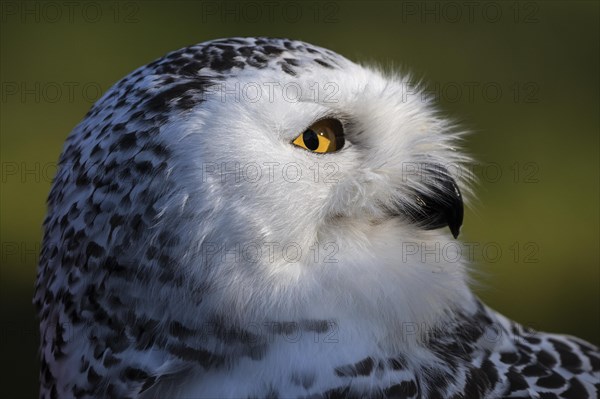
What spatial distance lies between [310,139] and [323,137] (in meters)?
0.04

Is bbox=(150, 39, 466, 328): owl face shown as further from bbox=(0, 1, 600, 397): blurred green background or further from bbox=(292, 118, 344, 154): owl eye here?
bbox=(0, 1, 600, 397): blurred green background

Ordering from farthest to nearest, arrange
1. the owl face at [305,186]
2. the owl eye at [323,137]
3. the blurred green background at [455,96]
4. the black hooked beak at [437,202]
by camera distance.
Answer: the blurred green background at [455,96]
the black hooked beak at [437,202]
the owl eye at [323,137]
the owl face at [305,186]

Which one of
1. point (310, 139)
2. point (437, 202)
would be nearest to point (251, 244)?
point (310, 139)

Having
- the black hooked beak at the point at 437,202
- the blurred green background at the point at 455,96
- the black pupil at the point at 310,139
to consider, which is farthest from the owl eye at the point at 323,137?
the blurred green background at the point at 455,96

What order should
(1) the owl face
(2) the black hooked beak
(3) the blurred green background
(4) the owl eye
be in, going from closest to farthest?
(1) the owl face, (4) the owl eye, (2) the black hooked beak, (3) the blurred green background

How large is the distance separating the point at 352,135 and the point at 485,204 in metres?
2.96

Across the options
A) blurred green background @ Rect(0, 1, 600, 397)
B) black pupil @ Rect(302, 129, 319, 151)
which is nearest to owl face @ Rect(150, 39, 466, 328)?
black pupil @ Rect(302, 129, 319, 151)

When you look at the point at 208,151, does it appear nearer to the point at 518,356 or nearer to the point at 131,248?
the point at 131,248

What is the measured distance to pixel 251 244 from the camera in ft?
5.26

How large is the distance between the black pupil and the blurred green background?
2426 millimetres

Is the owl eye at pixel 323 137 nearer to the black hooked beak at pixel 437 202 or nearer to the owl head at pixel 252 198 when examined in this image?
the owl head at pixel 252 198

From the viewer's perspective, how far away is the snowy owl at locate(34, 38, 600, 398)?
1599 mm

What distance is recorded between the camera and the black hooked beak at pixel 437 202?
1848mm

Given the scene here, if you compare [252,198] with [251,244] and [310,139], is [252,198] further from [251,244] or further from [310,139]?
[310,139]
